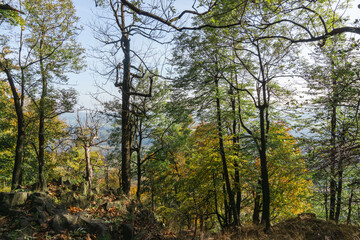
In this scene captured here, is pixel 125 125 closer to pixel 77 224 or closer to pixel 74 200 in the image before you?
pixel 74 200

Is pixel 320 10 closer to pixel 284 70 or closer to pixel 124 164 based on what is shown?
pixel 284 70

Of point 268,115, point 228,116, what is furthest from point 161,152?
point 268,115

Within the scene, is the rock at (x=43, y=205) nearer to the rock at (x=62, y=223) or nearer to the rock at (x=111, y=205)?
the rock at (x=62, y=223)

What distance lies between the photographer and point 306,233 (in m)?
7.41

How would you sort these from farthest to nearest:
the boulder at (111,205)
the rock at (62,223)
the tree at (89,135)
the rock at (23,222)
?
the tree at (89,135), the boulder at (111,205), the rock at (62,223), the rock at (23,222)

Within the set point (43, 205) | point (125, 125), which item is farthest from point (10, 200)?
point (125, 125)

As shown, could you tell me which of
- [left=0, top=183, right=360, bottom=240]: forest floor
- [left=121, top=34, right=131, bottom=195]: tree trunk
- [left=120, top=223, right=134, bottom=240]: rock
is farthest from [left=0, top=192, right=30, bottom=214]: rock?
[left=121, top=34, right=131, bottom=195]: tree trunk

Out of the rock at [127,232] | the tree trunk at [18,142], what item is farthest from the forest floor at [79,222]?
the tree trunk at [18,142]

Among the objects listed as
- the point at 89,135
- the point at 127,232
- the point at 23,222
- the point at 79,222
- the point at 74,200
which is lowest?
the point at 127,232

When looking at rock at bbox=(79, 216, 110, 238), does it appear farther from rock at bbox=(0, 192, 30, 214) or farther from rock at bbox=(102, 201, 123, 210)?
rock at bbox=(0, 192, 30, 214)

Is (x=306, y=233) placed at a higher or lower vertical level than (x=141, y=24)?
lower

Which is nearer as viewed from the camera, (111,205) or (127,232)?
(127,232)

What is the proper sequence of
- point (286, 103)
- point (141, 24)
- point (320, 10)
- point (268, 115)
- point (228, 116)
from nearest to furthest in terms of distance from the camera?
1. point (141, 24)
2. point (320, 10)
3. point (286, 103)
4. point (228, 116)
5. point (268, 115)

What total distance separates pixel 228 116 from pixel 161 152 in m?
5.40
